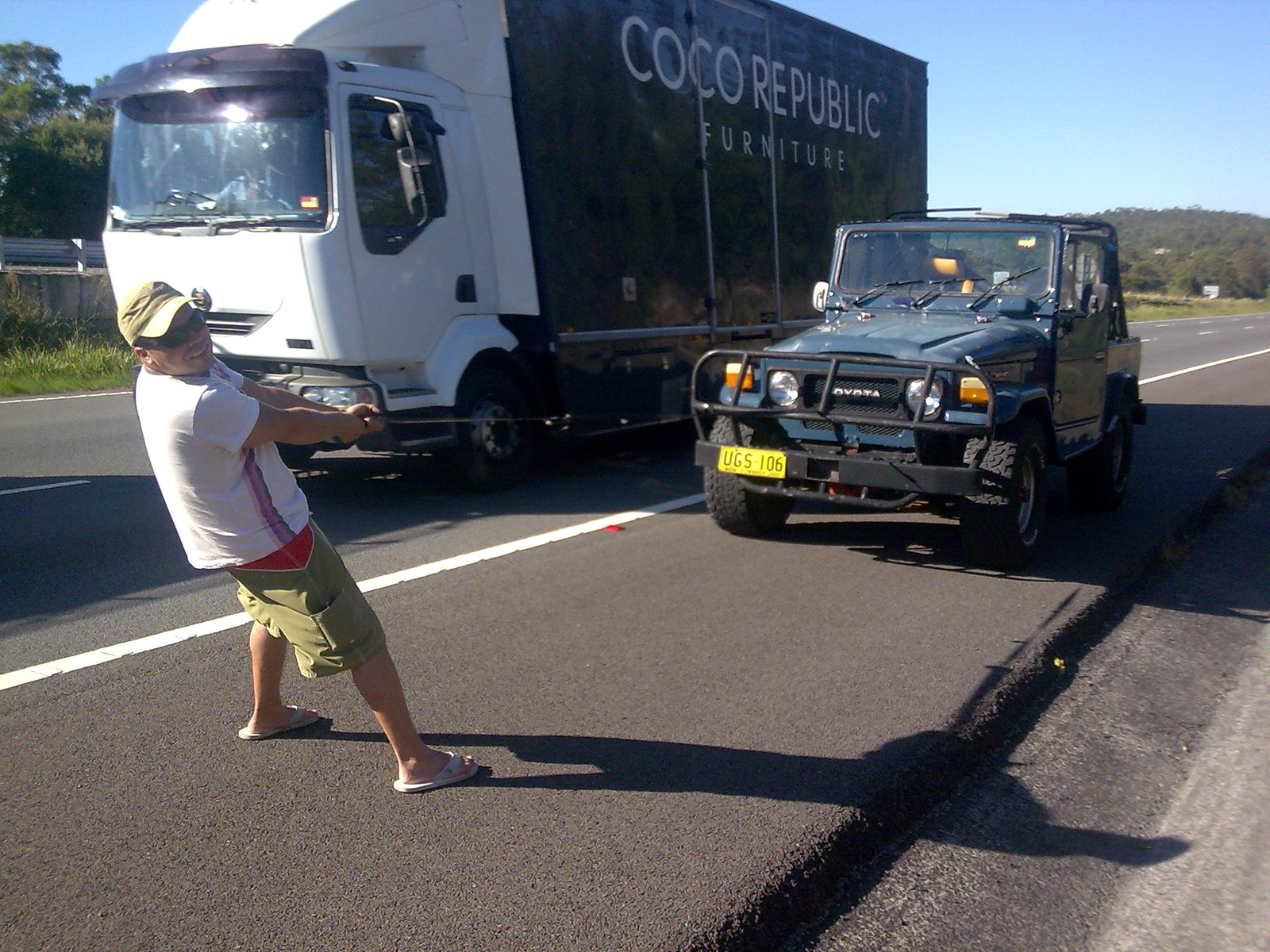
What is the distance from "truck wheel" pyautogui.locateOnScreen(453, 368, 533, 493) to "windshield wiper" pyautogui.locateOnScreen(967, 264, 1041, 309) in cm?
361

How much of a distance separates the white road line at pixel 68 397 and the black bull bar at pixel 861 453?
12219 millimetres

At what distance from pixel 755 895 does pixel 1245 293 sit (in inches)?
3548

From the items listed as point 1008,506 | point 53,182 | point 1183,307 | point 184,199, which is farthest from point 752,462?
point 1183,307

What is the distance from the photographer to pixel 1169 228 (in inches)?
4673

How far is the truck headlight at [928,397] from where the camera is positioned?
6.48 metres

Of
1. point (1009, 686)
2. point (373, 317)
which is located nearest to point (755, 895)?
point (1009, 686)

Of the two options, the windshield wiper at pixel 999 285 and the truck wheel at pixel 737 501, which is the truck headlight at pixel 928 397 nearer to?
the truck wheel at pixel 737 501

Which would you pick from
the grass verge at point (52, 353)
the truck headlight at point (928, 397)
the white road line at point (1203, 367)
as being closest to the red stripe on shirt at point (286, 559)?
the truck headlight at point (928, 397)

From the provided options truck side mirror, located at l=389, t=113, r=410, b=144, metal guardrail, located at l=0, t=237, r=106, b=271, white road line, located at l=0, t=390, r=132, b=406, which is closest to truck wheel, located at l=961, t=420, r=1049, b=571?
truck side mirror, located at l=389, t=113, r=410, b=144

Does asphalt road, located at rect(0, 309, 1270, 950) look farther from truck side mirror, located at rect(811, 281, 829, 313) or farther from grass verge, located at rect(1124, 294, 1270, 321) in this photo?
grass verge, located at rect(1124, 294, 1270, 321)

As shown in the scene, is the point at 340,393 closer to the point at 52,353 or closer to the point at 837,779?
the point at 837,779

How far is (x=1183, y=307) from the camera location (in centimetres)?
6250

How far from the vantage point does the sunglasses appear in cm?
338

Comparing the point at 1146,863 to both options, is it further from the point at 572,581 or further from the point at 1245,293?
the point at 1245,293
